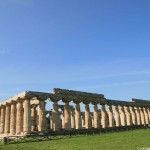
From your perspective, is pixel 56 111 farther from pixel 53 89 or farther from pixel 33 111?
pixel 33 111

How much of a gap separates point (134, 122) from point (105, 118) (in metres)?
17.8

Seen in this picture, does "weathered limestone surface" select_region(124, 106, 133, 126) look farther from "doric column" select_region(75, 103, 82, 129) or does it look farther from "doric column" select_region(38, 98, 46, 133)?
"doric column" select_region(38, 98, 46, 133)

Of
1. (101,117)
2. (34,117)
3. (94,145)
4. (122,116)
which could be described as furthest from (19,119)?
(122,116)

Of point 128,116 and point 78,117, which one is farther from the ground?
point 128,116

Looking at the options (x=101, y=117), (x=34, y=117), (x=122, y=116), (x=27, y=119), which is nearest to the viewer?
(x=27, y=119)

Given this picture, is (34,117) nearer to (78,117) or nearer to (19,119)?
(19,119)

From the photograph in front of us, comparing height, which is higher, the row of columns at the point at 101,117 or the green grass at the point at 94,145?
the row of columns at the point at 101,117

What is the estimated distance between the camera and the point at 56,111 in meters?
65.9

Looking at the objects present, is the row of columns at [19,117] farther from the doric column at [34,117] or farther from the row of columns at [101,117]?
the row of columns at [101,117]

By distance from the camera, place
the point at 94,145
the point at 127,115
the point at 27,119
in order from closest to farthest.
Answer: the point at 94,145, the point at 27,119, the point at 127,115

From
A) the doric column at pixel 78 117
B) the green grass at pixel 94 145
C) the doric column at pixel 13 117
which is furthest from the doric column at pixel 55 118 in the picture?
the green grass at pixel 94 145

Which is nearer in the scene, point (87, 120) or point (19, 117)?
point (19, 117)

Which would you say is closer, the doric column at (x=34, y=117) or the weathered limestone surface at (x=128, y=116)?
the doric column at (x=34, y=117)

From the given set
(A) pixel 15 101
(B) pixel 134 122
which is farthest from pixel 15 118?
(B) pixel 134 122
